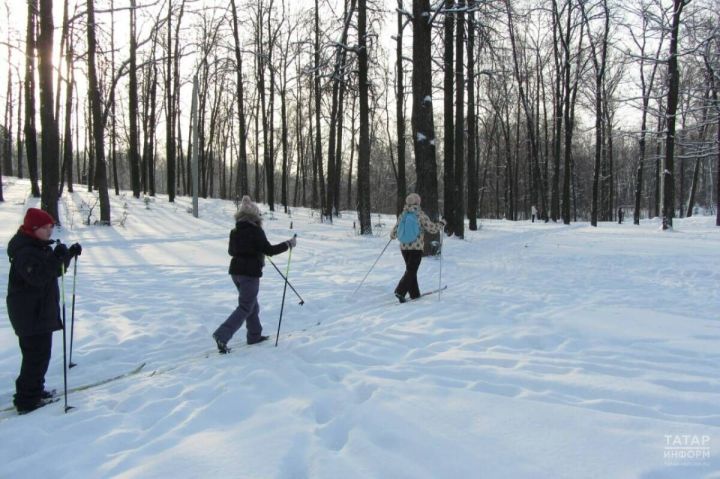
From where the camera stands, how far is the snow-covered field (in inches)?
114

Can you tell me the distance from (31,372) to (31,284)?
0.82m

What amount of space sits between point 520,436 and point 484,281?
6.55 metres

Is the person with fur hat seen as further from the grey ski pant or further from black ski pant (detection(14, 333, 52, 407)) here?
black ski pant (detection(14, 333, 52, 407))

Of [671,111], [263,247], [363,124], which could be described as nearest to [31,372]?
[263,247]

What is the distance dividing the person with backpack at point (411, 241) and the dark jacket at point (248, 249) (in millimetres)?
2923

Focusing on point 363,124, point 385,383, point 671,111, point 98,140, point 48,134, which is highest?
point 671,111

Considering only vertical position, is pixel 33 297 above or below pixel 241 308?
above

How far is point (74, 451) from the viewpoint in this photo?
3174 mm

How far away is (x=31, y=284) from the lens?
385cm

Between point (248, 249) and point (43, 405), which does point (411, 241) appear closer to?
point (248, 249)

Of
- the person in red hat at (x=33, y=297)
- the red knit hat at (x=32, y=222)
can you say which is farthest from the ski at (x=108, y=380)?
the red knit hat at (x=32, y=222)

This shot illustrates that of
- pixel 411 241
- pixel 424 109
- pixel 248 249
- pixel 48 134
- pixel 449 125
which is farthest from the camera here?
pixel 449 125

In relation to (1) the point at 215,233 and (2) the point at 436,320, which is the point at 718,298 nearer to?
(2) the point at 436,320

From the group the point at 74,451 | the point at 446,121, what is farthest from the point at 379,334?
the point at 446,121
